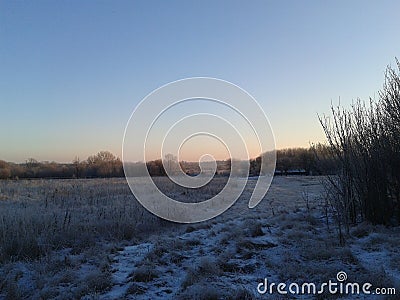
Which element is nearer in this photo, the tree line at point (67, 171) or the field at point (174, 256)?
the field at point (174, 256)

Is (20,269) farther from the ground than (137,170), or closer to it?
closer to it

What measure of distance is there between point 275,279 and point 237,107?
4.78m

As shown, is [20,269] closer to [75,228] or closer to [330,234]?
[75,228]

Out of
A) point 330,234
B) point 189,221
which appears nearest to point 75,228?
A: point 189,221

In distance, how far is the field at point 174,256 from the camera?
16.6 feet

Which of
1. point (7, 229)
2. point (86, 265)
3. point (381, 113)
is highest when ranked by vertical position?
point (381, 113)

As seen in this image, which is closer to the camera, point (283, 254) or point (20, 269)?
point (20, 269)

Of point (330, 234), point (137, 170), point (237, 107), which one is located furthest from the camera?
point (137, 170)

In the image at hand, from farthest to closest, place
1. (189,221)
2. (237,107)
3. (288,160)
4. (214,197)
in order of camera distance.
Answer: (288,160) < (214,197) < (189,221) < (237,107)

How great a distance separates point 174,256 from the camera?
21.8ft

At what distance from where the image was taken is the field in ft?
16.6

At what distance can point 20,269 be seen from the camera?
603 centimetres

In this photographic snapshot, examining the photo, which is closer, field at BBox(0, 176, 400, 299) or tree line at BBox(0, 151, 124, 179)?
field at BBox(0, 176, 400, 299)

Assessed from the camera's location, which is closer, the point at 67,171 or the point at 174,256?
the point at 174,256
